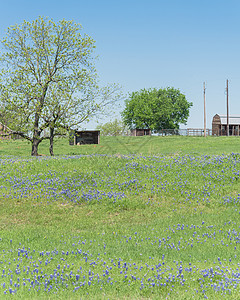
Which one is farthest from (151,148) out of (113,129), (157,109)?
(113,129)

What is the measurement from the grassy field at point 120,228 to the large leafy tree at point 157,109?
64078mm

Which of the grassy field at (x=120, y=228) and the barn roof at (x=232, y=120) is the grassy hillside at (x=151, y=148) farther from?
the barn roof at (x=232, y=120)

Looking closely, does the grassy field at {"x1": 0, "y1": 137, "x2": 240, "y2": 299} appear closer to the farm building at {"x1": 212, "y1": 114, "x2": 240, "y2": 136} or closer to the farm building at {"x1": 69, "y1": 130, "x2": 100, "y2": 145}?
the farm building at {"x1": 69, "y1": 130, "x2": 100, "y2": 145}

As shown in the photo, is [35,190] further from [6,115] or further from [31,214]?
[6,115]

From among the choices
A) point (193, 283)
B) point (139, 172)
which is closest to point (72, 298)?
point (193, 283)

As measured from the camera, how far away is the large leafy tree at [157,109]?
83938 mm

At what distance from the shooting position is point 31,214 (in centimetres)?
1360

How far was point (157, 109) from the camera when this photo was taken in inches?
3349

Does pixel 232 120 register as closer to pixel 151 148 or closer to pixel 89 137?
pixel 151 148

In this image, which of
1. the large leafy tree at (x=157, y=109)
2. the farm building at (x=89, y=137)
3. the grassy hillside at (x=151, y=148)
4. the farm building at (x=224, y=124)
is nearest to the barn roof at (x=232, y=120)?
the farm building at (x=224, y=124)

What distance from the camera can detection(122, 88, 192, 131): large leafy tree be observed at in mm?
83938

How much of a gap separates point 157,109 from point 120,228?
76.2 m

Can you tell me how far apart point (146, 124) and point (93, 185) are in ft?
234

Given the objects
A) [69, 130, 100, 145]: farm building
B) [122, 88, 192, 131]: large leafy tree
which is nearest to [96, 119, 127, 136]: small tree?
[122, 88, 192, 131]: large leafy tree
